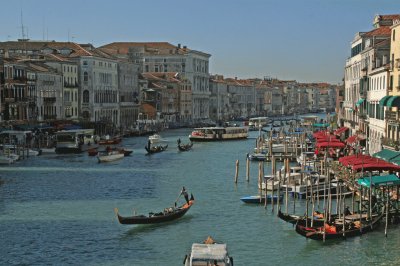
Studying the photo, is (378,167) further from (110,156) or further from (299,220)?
(110,156)

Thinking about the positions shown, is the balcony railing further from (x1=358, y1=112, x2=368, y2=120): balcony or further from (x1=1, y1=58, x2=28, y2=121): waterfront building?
(x1=358, y1=112, x2=368, y2=120): balcony

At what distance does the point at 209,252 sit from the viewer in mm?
11031

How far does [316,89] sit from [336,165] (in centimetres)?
12390

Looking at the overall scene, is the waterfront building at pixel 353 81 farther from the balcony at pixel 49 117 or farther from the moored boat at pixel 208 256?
the moored boat at pixel 208 256

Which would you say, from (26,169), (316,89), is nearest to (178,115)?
(26,169)

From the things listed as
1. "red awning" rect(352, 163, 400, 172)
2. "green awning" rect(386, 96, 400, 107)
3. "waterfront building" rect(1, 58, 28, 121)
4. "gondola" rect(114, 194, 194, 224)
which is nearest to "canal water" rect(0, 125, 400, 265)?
"gondola" rect(114, 194, 194, 224)

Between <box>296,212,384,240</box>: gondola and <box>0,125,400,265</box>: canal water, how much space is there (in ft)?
0.50

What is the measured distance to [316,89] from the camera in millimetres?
143375

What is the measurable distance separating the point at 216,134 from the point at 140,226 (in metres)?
30.8

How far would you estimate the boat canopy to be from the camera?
10.9 m

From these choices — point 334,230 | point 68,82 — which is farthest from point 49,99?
point 334,230

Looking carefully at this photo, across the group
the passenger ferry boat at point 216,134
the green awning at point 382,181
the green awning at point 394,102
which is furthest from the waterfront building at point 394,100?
the passenger ferry boat at point 216,134

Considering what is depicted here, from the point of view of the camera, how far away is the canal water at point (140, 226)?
12844mm

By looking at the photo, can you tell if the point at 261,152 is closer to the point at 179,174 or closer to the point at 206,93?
the point at 179,174
